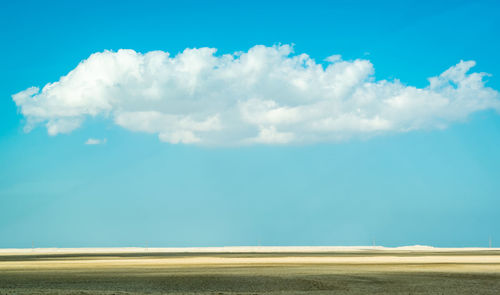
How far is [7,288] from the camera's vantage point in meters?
35.5

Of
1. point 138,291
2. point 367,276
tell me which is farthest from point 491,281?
point 138,291

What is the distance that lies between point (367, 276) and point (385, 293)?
11.8m

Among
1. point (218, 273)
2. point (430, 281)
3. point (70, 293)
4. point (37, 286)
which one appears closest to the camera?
point (70, 293)

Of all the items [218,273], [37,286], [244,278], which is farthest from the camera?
[218,273]

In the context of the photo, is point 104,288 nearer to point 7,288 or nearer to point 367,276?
point 7,288

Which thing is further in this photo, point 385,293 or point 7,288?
point 7,288

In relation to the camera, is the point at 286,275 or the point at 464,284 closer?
the point at 464,284

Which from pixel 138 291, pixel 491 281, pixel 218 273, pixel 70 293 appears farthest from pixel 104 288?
pixel 491 281

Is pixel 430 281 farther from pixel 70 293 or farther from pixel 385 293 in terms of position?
pixel 70 293

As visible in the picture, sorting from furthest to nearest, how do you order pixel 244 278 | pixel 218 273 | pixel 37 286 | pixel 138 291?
pixel 218 273
pixel 244 278
pixel 37 286
pixel 138 291

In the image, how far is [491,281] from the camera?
40.8 metres

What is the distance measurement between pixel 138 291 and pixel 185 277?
31.6 ft

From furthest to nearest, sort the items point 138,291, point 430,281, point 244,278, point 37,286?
point 244,278
point 430,281
point 37,286
point 138,291

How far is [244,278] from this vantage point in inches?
1713
